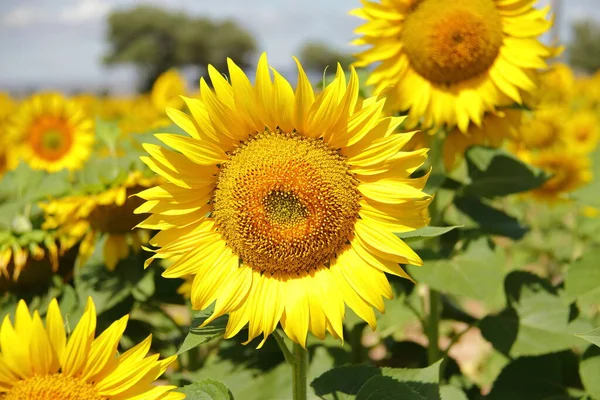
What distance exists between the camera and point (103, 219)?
213 cm

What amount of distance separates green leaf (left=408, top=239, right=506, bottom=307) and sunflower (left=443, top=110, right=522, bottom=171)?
316 mm

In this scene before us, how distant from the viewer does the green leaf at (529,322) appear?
7.20ft

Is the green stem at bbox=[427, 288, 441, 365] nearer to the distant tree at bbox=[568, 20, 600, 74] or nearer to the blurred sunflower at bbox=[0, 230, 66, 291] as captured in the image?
the blurred sunflower at bbox=[0, 230, 66, 291]

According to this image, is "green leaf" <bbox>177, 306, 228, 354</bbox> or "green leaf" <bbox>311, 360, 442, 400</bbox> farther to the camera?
"green leaf" <bbox>311, 360, 442, 400</bbox>

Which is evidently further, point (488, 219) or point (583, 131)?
point (583, 131)

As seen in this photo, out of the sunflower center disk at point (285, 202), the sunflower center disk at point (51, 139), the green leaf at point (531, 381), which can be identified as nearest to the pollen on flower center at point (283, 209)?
the sunflower center disk at point (285, 202)

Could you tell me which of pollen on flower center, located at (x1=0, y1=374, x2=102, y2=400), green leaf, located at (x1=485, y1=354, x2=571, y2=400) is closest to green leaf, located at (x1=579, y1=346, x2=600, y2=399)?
green leaf, located at (x1=485, y1=354, x2=571, y2=400)

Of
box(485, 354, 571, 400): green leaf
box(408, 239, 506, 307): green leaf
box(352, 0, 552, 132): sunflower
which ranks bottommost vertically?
box(485, 354, 571, 400): green leaf

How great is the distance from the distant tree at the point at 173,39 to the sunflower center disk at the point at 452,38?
4944 centimetres

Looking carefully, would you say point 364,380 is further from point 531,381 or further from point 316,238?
point 531,381

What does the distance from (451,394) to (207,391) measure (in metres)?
0.84

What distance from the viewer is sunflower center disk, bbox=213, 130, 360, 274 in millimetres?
1443

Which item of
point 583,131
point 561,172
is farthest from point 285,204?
point 583,131

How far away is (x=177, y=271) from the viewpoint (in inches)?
56.9
